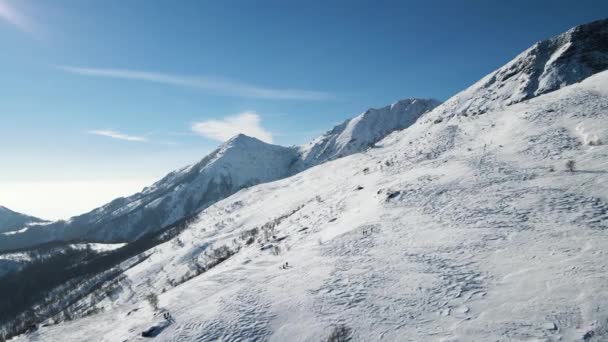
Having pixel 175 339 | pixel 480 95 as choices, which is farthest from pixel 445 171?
pixel 480 95

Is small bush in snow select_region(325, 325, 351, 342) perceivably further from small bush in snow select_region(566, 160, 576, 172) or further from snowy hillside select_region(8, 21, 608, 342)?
small bush in snow select_region(566, 160, 576, 172)

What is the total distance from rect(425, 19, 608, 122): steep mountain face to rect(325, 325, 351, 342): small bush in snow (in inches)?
3808

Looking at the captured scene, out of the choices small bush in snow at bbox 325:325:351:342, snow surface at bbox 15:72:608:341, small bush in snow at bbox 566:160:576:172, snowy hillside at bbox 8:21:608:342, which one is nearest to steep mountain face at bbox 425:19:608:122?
small bush in snow at bbox 566:160:576:172

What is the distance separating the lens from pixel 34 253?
182875 mm

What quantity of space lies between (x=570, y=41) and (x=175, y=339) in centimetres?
14982

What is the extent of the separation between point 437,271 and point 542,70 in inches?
5113

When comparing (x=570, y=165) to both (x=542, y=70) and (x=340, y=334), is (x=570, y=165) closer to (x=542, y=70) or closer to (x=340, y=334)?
(x=340, y=334)

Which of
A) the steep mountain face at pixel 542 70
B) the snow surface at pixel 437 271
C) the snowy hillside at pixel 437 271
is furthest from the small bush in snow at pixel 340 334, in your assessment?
the steep mountain face at pixel 542 70

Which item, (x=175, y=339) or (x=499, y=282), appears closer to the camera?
(x=499, y=282)

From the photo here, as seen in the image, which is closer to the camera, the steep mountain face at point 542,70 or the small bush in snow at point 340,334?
the small bush in snow at point 340,334

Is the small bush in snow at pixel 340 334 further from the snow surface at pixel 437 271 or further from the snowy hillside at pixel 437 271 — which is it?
the snow surface at pixel 437 271

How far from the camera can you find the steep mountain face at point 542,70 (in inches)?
Result: 3935

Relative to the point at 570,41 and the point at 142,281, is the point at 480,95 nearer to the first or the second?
the point at 570,41

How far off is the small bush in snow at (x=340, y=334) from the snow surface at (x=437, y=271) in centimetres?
24
